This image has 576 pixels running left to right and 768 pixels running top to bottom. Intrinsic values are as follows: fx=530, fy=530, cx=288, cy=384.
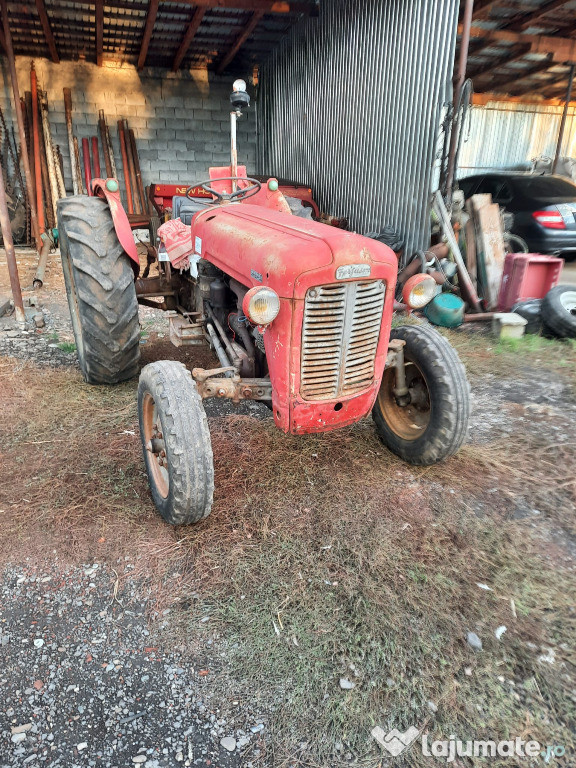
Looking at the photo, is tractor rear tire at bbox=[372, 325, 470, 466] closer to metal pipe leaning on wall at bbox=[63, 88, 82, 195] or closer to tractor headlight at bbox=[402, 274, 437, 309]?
tractor headlight at bbox=[402, 274, 437, 309]

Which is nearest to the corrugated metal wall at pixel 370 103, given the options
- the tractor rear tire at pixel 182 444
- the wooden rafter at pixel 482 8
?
the wooden rafter at pixel 482 8

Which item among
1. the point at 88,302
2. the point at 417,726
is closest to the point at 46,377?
the point at 88,302

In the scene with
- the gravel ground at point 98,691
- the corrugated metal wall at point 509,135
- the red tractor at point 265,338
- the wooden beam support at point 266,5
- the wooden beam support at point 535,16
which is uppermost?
the wooden beam support at point 535,16

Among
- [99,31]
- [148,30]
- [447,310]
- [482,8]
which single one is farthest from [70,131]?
[447,310]

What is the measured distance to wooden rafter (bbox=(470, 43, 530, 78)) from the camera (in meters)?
9.62

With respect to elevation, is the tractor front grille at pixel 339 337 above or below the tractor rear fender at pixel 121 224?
below

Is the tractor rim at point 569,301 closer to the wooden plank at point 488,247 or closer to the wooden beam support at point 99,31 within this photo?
the wooden plank at point 488,247

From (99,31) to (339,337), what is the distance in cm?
891

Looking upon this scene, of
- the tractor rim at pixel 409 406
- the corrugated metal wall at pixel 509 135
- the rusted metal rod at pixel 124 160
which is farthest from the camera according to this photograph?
the corrugated metal wall at pixel 509 135

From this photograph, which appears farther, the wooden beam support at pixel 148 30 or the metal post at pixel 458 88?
the wooden beam support at pixel 148 30

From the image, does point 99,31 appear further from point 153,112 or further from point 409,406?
point 409,406

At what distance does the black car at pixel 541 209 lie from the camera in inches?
274

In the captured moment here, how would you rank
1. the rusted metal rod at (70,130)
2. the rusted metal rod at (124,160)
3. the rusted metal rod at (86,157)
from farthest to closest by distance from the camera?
the rusted metal rod at (124,160)
the rusted metal rod at (86,157)
the rusted metal rod at (70,130)

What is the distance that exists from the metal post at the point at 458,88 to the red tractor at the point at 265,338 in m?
3.07
